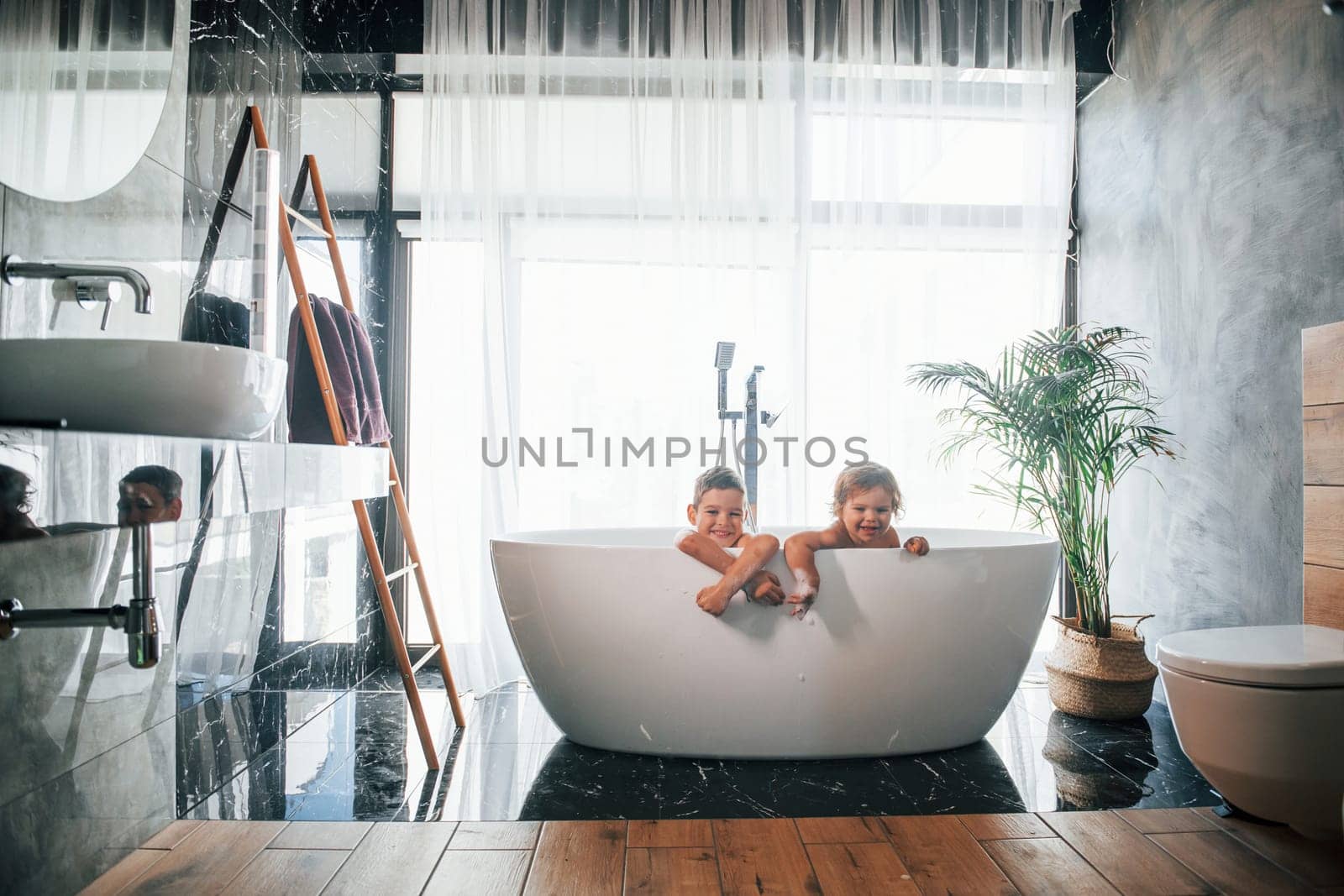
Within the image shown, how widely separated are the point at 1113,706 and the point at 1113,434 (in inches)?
32.9

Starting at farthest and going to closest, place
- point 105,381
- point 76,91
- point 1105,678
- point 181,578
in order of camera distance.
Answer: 1. point 1105,678
2. point 181,578
3. point 76,91
4. point 105,381

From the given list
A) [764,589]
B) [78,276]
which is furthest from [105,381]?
[764,589]

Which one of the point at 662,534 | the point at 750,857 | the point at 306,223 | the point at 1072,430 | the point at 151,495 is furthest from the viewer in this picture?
the point at 662,534

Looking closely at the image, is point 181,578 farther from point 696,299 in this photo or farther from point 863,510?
point 696,299

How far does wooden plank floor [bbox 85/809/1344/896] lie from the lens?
1681 mm

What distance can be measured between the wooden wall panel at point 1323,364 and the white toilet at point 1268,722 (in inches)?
25.9

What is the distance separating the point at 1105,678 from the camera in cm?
278

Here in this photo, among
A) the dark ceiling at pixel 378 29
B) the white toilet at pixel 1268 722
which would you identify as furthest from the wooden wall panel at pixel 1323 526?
the dark ceiling at pixel 378 29

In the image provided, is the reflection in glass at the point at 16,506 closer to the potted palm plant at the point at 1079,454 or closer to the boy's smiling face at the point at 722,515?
the boy's smiling face at the point at 722,515

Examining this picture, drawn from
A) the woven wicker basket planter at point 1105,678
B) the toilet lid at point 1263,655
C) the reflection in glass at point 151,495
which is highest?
the reflection in glass at point 151,495

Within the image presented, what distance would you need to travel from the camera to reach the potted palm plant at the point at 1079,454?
9.20 ft

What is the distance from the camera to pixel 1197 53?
292cm

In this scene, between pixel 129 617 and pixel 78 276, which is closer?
pixel 129 617

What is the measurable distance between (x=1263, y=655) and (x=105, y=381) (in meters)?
2.12
